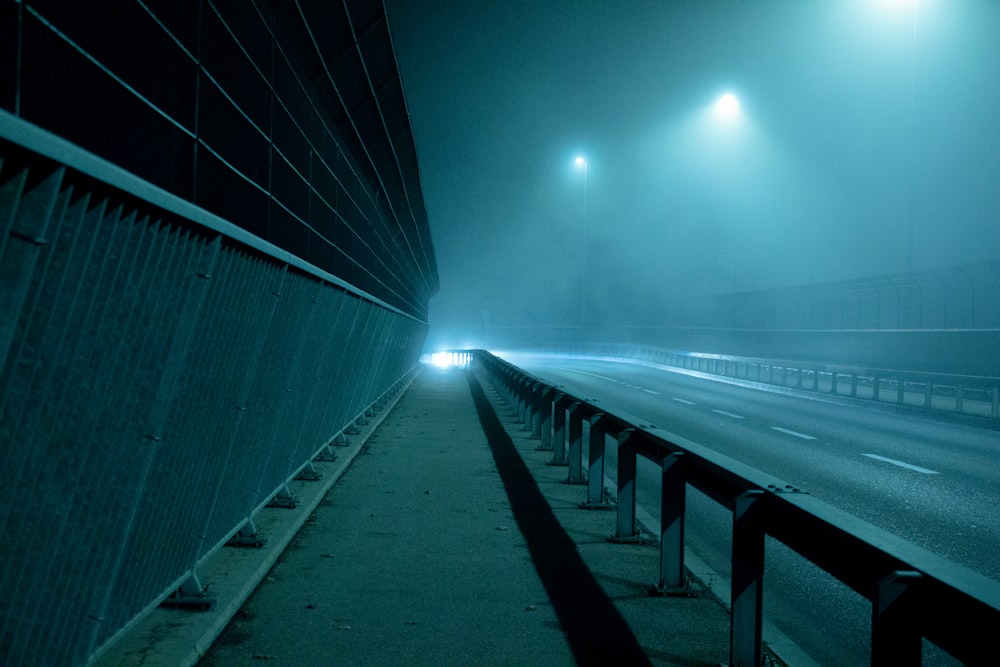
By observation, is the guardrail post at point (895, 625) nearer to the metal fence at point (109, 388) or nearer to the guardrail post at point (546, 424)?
the metal fence at point (109, 388)

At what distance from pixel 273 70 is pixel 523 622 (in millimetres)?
5149

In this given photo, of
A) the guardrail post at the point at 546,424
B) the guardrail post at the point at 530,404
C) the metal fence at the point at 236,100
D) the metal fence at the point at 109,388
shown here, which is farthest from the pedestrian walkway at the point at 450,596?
the guardrail post at the point at 530,404

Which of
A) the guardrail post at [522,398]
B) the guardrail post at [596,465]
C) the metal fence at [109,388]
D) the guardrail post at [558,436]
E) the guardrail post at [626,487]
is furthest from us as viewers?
the guardrail post at [522,398]

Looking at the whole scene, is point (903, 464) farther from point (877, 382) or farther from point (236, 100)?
point (877, 382)

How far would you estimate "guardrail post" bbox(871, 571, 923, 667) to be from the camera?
10.3 feet

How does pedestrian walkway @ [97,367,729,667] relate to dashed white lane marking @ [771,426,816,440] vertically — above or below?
below

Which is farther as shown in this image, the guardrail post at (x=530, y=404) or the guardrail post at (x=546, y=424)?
the guardrail post at (x=530, y=404)

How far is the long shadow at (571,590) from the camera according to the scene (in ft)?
16.4

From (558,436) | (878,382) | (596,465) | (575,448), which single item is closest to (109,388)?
(596,465)

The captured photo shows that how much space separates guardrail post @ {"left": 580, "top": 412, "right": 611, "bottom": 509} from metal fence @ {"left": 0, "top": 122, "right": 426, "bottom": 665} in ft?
11.6

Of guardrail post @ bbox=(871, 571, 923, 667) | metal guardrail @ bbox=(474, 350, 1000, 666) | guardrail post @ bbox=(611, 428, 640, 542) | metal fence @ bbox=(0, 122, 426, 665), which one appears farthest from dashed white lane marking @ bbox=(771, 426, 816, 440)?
guardrail post @ bbox=(871, 571, 923, 667)

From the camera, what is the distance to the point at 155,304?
3975 millimetres

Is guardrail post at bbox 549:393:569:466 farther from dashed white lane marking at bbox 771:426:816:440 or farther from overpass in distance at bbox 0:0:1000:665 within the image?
dashed white lane marking at bbox 771:426:816:440

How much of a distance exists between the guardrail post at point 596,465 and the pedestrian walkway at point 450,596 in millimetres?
188
